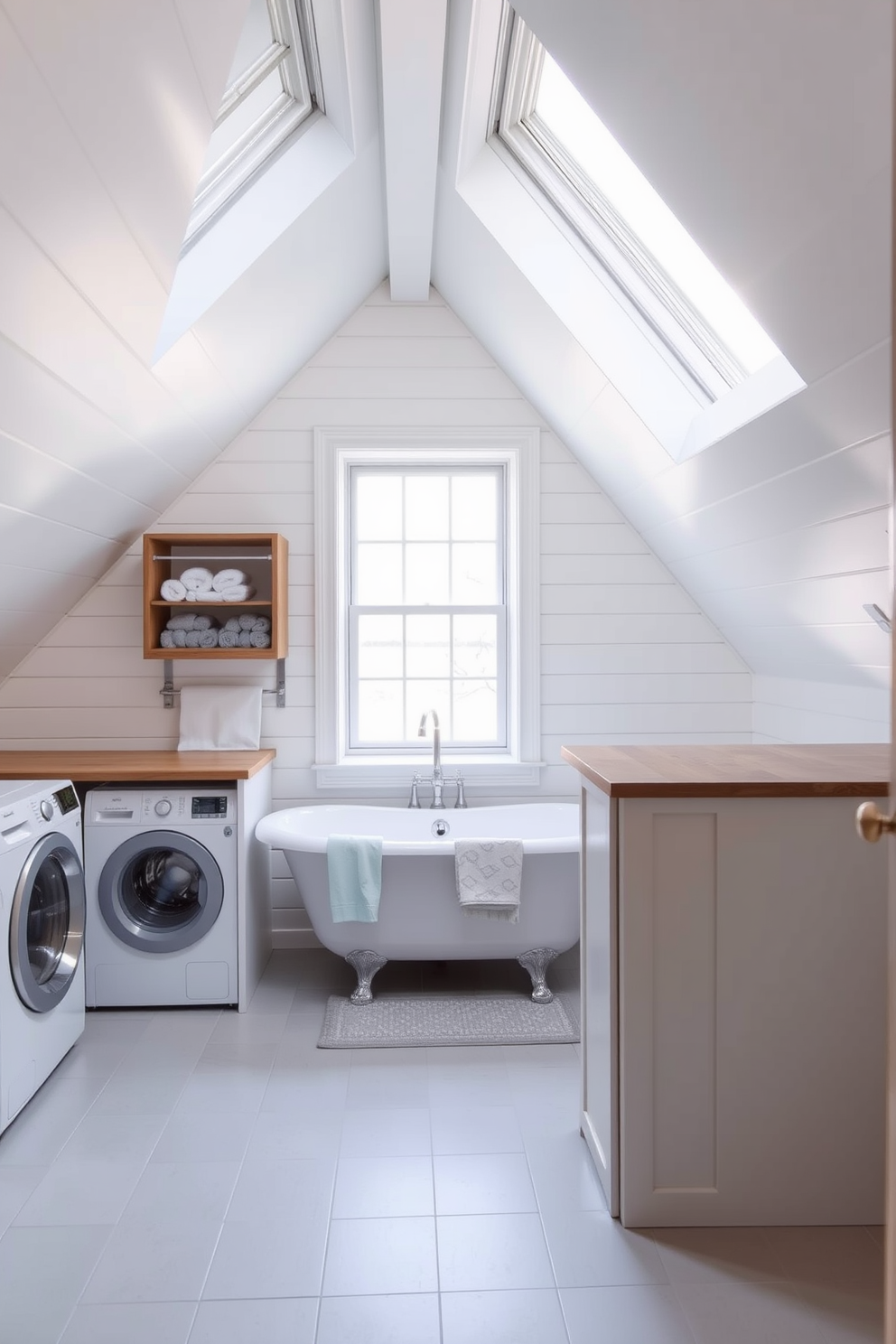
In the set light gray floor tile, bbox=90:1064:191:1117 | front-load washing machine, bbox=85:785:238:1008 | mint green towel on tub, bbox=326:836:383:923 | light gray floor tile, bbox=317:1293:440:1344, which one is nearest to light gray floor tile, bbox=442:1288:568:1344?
light gray floor tile, bbox=317:1293:440:1344

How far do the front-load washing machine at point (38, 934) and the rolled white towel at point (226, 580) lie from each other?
101 centimetres

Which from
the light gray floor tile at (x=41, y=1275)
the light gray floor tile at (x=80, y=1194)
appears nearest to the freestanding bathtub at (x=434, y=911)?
the light gray floor tile at (x=80, y=1194)

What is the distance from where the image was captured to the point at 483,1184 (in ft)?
7.28

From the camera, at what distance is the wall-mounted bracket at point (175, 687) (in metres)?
3.93

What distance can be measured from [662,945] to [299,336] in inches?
108

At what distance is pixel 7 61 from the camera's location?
1409 millimetres

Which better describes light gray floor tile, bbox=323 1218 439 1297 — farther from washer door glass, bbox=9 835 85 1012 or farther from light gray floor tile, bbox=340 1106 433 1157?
washer door glass, bbox=9 835 85 1012

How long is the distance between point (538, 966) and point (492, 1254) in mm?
1477

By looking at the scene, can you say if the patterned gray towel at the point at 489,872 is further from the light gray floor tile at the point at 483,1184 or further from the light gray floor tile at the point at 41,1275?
the light gray floor tile at the point at 41,1275

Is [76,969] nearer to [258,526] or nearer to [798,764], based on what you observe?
[258,526]

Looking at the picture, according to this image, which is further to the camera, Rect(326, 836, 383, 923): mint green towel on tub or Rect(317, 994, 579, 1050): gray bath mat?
Rect(326, 836, 383, 923): mint green towel on tub

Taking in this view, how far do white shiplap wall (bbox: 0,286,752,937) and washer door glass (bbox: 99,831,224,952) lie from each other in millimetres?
729

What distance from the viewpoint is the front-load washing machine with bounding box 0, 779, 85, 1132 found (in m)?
2.45

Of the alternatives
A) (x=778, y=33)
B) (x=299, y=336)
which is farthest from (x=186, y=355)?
(x=778, y=33)
